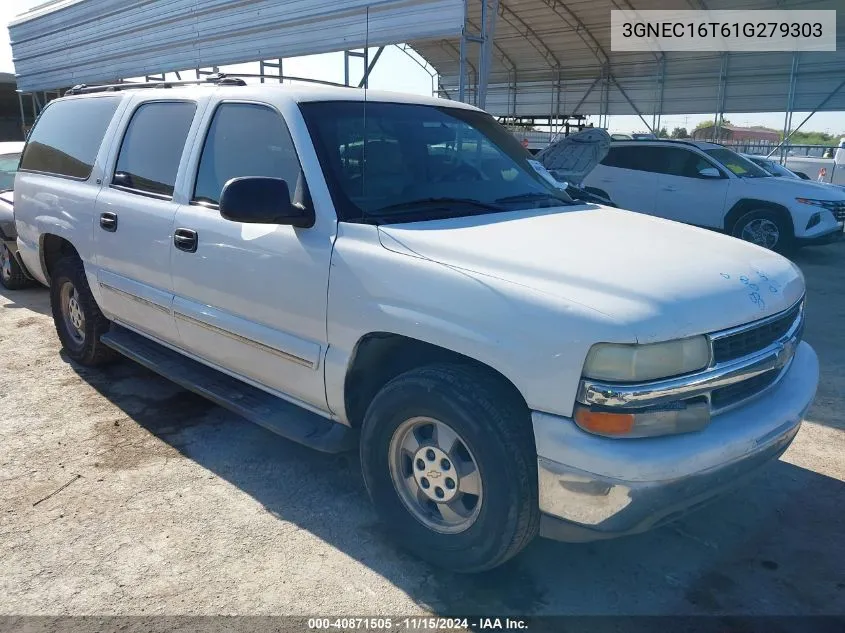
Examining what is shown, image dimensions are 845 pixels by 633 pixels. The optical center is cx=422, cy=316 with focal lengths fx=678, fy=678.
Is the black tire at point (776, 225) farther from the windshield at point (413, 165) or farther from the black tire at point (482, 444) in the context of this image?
the black tire at point (482, 444)

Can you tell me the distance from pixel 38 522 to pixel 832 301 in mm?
8140

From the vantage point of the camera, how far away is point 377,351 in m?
2.91

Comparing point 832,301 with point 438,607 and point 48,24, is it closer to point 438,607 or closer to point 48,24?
point 438,607

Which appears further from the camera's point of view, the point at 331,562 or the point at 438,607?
the point at 331,562

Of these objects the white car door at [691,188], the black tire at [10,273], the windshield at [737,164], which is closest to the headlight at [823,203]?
the windshield at [737,164]

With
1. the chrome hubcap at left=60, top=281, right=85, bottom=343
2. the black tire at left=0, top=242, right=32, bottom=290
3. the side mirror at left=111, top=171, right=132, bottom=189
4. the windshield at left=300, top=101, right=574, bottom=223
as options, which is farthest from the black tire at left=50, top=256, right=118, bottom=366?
the black tire at left=0, top=242, right=32, bottom=290

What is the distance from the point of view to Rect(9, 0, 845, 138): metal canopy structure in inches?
416

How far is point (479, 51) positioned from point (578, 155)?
23.0ft

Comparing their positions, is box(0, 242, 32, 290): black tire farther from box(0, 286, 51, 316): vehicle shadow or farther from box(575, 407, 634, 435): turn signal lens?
box(575, 407, 634, 435): turn signal lens

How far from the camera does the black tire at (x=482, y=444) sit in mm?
2414

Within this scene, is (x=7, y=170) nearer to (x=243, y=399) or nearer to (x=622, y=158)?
(x=243, y=399)

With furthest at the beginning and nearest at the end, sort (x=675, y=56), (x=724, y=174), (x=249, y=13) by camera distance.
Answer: (x=675, y=56) → (x=249, y=13) → (x=724, y=174)

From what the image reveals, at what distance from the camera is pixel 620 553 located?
118 inches

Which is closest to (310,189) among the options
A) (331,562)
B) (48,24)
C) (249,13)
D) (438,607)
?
(331,562)
